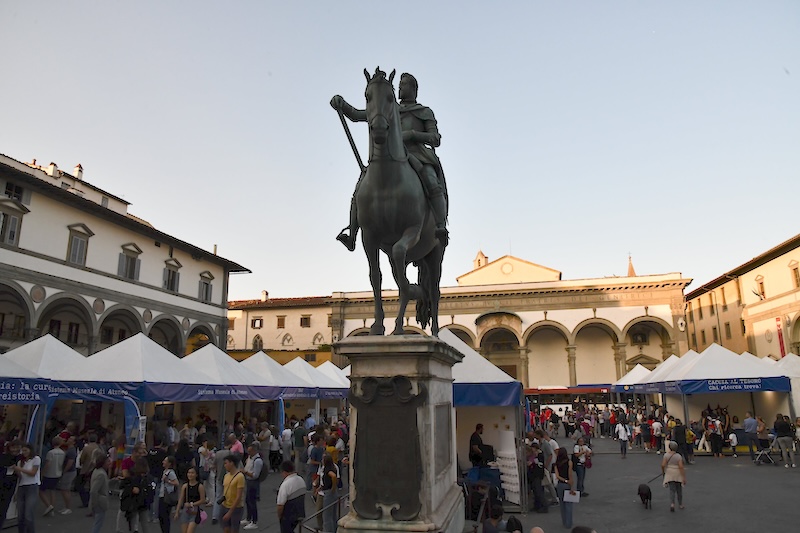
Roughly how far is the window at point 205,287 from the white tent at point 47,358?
65.3ft

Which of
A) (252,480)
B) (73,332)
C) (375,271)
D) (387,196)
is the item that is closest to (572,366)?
(73,332)

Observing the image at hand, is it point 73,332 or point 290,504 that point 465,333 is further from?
point 290,504

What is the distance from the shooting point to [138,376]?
37.2 feet

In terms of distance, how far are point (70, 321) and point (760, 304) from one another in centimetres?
3767

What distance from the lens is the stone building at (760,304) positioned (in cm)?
2938

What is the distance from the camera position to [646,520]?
A: 29.7 feet

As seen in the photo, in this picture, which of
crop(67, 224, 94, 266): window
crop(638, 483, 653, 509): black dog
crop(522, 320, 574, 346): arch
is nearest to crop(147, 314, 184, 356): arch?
crop(67, 224, 94, 266): window

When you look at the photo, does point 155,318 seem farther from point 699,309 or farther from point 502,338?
point 699,309

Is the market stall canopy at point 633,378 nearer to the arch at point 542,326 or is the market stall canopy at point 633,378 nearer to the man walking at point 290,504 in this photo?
the arch at point 542,326

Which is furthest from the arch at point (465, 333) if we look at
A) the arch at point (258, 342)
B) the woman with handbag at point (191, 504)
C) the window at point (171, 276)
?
the woman with handbag at point (191, 504)

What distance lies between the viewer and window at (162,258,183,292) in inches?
1172

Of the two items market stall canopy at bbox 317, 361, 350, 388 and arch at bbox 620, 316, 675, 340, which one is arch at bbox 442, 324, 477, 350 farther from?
market stall canopy at bbox 317, 361, 350, 388

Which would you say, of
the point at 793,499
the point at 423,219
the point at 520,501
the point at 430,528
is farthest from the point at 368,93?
the point at 793,499

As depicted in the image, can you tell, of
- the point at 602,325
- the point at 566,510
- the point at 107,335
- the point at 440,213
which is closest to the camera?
the point at 440,213
